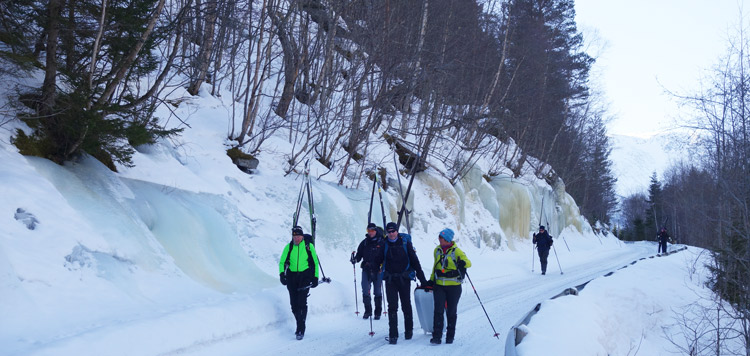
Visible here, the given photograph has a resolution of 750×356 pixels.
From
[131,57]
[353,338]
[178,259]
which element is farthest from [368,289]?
[131,57]

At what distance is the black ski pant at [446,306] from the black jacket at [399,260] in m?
0.39

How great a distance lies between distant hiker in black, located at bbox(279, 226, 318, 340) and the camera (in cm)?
823

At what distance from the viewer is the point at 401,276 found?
821 cm

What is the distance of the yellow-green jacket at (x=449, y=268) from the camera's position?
7.91m

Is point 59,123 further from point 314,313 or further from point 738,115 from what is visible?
point 738,115

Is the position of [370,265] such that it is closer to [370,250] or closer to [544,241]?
[370,250]

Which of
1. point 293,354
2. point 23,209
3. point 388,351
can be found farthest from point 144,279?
point 388,351

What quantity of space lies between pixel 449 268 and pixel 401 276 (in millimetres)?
770

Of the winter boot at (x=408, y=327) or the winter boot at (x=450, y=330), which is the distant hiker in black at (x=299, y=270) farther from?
the winter boot at (x=450, y=330)

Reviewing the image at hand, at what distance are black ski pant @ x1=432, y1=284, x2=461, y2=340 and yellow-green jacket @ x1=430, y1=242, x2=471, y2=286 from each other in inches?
3.4

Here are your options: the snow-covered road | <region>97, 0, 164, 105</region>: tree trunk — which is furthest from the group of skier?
<region>97, 0, 164, 105</region>: tree trunk

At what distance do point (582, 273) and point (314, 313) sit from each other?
44.6 ft

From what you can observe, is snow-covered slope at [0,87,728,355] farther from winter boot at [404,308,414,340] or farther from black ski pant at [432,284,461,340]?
black ski pant at [432,284,461,340]

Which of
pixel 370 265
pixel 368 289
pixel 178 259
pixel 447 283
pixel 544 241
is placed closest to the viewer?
pixel 447 283
